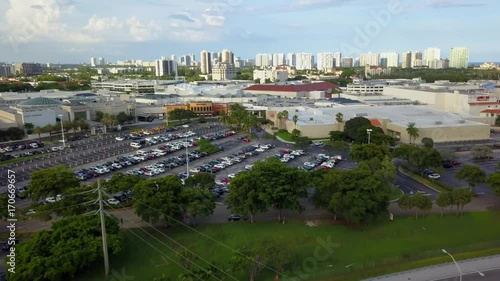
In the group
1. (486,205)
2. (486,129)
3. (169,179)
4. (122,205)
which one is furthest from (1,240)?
(486,129)

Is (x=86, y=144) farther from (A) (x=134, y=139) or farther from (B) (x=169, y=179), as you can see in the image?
(B) (x=169, y=179)

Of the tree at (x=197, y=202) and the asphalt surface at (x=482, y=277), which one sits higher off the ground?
the tree at (x=197, y=202)

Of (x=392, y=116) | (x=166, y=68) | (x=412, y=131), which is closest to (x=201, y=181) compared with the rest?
(x=412, y=131)

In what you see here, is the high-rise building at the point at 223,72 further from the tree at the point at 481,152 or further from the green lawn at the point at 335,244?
the green lawn at the point at 335,244

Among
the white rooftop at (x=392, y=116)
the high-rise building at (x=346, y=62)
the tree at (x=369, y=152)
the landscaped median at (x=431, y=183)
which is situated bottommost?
the landscaped median at (x=431, y=183)

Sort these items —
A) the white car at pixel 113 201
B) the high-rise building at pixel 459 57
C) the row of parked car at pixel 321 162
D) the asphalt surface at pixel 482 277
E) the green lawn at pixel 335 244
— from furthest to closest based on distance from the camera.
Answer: the high-rise building at pixel 459 57 → the row of parked car at pixel 321 162 → the white car at pixel 113 201 → the green lawn at pixel 335 244 → the asphalt surface at pixel 482 277

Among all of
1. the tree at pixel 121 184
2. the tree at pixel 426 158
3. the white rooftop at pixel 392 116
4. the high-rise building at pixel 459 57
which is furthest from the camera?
the high-rise building at pixel 459 57

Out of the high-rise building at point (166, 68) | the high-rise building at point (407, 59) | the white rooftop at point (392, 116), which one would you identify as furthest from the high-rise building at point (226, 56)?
the white rooftop at point (392, 116)
